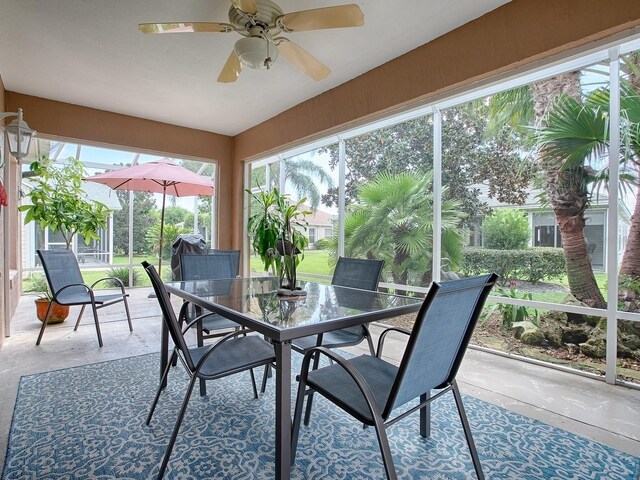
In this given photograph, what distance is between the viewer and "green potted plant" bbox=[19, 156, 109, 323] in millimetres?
3920

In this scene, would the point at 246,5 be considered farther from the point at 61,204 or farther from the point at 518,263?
the point at 61,204

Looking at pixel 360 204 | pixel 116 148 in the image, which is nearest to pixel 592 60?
pixel 360 204

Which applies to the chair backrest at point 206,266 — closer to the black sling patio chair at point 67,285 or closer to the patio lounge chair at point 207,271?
the patio lounge chair at point 207,271

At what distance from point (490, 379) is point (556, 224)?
1.41 m

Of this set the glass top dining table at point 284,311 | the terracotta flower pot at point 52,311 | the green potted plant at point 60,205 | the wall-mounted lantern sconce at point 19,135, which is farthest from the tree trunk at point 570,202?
the terracotta flower pot at point 52,311

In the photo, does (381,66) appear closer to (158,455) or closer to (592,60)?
(592,60)

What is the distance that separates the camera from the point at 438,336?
129cm

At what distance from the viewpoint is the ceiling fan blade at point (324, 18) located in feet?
6.36

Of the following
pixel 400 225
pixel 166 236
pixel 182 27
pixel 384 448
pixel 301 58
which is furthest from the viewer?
pixel 166 236

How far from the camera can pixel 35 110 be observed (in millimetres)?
4152

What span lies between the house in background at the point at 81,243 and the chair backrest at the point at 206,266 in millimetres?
4287

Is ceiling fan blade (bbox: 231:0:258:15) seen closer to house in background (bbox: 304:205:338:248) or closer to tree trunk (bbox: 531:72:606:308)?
tree trunk (bbox: 531:72:606:308)

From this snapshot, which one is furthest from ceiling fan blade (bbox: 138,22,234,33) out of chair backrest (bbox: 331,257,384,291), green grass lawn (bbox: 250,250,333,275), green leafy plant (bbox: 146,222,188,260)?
green leafy plant (bbox: 146,222,188,260)

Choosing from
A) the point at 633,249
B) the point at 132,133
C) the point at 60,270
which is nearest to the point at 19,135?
the point at 60,270
